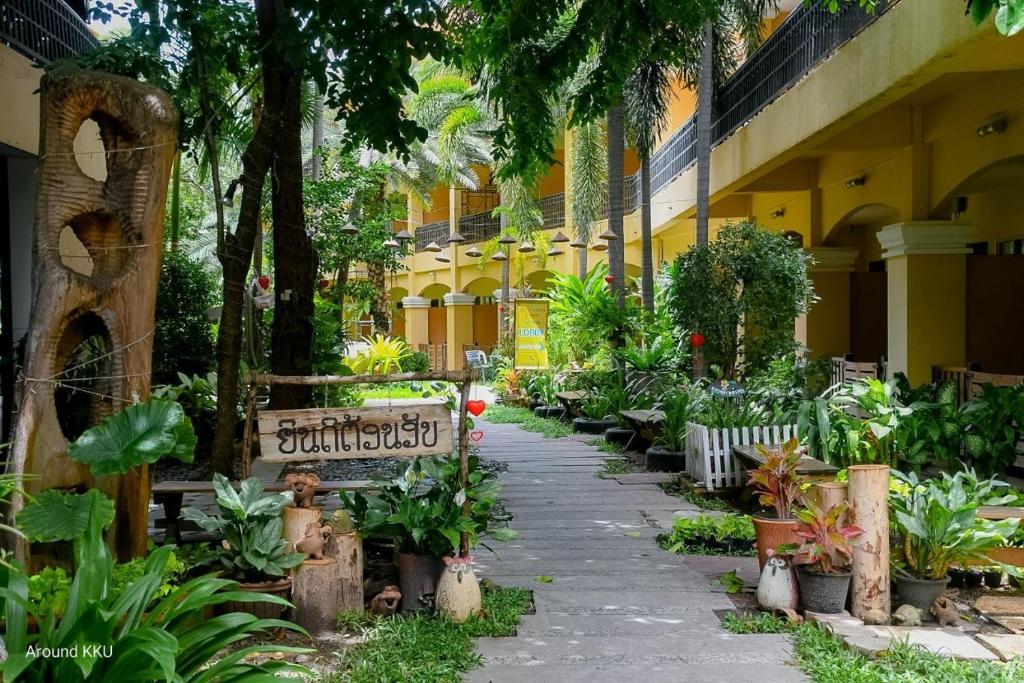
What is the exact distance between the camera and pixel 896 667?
14.4 ft

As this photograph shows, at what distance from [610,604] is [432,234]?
30.7 meters

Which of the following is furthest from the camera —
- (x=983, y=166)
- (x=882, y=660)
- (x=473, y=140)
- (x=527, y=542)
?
(x=473, y=140)

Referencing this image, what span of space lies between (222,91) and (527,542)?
565 centimetres

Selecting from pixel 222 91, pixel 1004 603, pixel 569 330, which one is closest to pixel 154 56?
pixel 222 91

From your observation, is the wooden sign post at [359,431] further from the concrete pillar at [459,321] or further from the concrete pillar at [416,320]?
the concrete pillar at [416,320]

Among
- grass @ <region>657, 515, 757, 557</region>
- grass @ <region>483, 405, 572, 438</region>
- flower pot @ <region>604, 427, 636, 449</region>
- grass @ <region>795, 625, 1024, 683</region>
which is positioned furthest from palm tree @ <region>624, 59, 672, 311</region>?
grass @ <region>795, 625, 1024, 683</region>

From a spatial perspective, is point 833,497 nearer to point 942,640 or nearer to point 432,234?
point 942,640

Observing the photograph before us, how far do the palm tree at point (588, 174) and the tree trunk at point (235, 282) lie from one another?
13.0 m

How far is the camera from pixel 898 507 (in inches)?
217

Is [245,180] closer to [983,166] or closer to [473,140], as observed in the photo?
[983,166]

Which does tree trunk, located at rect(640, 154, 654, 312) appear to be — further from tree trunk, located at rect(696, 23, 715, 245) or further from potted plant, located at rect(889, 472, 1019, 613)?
potted plant, located at rect(889, 472, 1019, 613)

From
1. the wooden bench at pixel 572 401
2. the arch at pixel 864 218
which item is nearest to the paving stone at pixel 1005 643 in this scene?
the arch at pixel 864 218

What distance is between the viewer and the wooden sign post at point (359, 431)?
5.15 meters

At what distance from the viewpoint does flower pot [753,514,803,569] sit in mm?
5383
